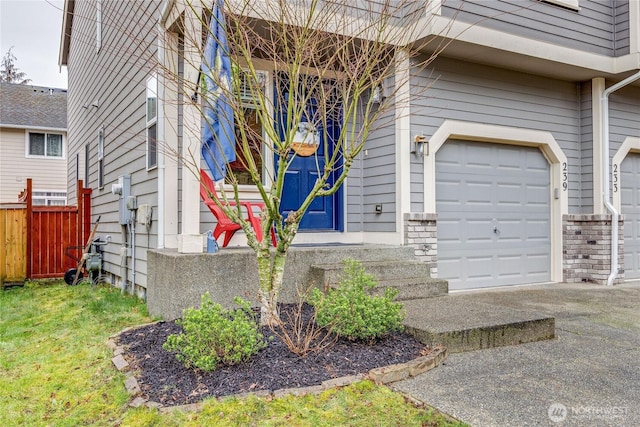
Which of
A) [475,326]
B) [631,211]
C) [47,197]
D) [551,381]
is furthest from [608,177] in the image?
[47,197]

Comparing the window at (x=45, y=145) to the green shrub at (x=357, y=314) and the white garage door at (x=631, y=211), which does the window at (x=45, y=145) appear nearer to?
the green shrub at (x=357, y=314)

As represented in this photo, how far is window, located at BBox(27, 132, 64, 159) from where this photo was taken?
59.0ft

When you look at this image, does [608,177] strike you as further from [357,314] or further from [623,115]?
[357,314]

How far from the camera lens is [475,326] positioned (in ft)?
12.5

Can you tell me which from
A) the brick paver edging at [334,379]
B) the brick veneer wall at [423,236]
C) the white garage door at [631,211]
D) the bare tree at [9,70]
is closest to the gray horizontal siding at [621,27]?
the white garage door at [631,211]

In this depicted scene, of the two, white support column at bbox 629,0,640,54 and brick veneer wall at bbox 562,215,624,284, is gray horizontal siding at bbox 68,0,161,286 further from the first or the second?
white support column at bbox 629,0,640,54

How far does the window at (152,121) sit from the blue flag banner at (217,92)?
1.32 metres

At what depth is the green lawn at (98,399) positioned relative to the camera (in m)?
2.58

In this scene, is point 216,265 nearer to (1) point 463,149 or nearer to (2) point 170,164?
(2) point 170,164

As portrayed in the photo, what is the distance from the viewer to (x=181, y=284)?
14.9ft

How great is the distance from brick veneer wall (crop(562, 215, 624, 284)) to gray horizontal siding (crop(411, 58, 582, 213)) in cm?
32

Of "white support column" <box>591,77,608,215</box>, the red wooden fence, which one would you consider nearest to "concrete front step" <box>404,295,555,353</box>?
"white support column" <box>591,77,608,215</box>

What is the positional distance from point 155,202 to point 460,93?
4.30m

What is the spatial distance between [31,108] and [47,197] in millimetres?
3700
